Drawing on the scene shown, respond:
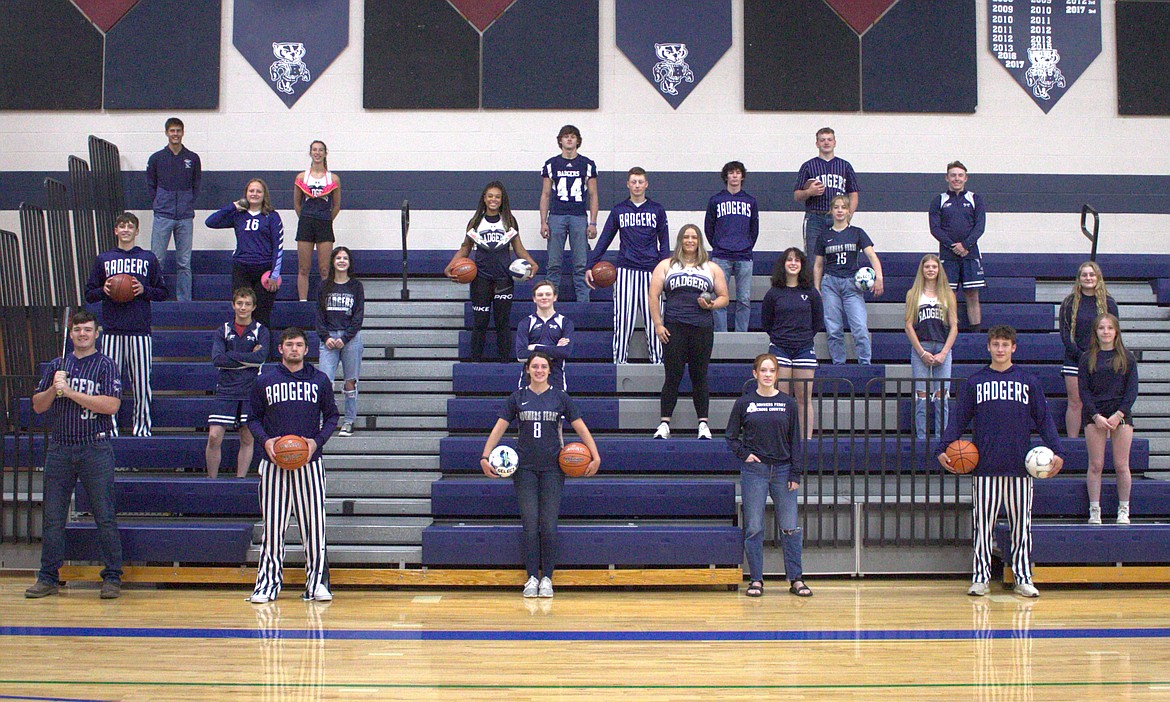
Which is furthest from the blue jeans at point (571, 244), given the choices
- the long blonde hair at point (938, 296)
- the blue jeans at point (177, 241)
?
the blue jeans at point (177, 241)

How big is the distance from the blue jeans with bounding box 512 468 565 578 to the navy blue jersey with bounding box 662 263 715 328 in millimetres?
1734

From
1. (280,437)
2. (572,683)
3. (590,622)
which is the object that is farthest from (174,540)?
(572,683)

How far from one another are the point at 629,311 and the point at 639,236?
695mm

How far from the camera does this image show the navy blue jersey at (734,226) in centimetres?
1020

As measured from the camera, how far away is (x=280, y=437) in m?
7.27

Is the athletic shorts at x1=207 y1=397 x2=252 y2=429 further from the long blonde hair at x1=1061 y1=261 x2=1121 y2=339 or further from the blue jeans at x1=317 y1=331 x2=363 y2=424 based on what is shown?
the long blonde hair at x1=1061 y1=261 x2=1121 y2=339

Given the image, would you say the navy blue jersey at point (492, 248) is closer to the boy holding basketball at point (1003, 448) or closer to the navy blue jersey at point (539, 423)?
the navy blue jersey at point (539, 423)

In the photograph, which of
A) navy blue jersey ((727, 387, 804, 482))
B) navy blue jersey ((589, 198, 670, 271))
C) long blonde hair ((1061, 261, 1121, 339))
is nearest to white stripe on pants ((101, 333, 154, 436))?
navy blue jersey ((589, 198, 670, 271))

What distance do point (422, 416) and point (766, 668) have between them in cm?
466

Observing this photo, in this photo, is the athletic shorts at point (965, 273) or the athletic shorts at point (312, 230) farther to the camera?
the athletic shorts at point (312, 230)

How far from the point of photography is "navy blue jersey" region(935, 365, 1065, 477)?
756cm

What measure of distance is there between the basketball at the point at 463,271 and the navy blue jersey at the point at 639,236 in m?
1.18

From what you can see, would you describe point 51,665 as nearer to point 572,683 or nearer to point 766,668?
point 572,683

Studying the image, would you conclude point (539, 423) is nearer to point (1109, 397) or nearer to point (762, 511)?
point (762, 511)
